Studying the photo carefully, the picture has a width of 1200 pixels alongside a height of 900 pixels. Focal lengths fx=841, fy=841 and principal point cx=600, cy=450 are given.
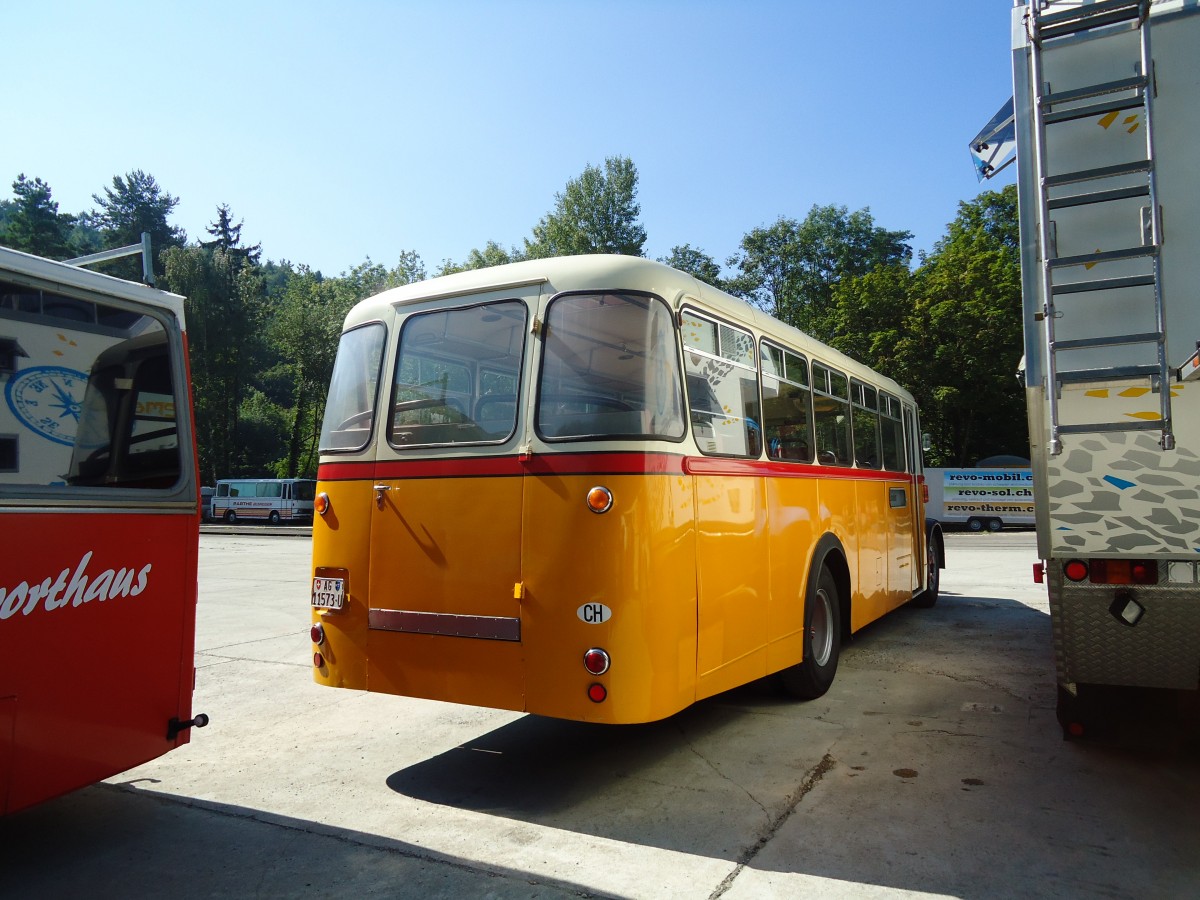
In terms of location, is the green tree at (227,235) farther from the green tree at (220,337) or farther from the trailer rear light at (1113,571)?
the trailer rear light at (1113,571)

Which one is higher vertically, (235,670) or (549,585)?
(549,585)

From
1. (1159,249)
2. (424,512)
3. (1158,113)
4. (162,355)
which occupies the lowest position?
(424,512)

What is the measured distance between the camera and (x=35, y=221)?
194ft

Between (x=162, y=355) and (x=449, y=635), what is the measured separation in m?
2.15

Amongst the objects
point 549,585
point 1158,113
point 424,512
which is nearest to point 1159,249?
point 1158,113

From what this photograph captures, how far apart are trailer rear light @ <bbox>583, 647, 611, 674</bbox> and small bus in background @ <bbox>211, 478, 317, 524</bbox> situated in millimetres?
42226

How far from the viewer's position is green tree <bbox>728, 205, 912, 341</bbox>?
51.8 meters

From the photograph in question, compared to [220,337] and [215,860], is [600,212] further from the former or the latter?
[215,860]

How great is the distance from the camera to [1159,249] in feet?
13.6

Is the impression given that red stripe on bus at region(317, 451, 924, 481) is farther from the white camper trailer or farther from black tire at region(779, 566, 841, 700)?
the white camper trailer

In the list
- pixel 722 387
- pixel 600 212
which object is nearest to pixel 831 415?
pixel 722 387

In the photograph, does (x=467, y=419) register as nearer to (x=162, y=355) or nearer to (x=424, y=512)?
(x=424, y=512)

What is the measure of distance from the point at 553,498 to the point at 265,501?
44571 mm

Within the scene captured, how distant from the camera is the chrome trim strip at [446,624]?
15.0 ft
